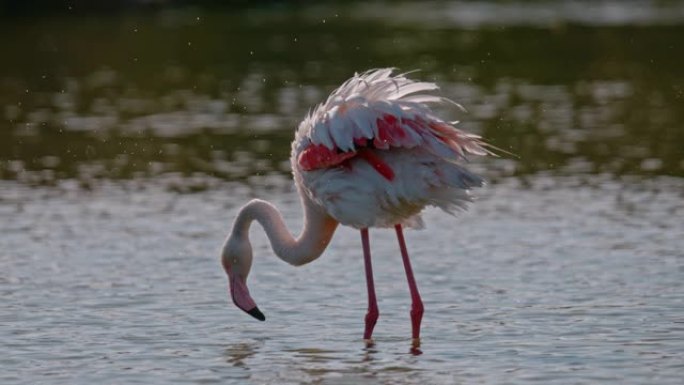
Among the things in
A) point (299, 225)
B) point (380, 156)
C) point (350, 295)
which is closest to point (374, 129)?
point (380, 156)

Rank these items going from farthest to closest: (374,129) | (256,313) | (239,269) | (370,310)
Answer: (239,269) < (256,313) < (370,310) < (374,129)

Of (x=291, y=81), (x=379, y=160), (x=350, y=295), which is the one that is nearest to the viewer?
(x=379, y=160)

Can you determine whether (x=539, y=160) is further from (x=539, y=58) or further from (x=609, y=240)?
(x=539, y=58)

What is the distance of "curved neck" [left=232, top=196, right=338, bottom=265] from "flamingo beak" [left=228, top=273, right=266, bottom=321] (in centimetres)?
28

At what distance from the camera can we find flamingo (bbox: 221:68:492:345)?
909 centimetres

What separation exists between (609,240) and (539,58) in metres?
15.6

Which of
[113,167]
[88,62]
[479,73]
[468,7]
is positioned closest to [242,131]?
[113,167]

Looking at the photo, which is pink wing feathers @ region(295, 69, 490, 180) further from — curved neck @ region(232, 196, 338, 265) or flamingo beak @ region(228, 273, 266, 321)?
flamingo beak @ region(228, 273, 266, 321)

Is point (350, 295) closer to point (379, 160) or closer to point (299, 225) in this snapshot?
point (379, 160)

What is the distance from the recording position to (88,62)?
27.8m

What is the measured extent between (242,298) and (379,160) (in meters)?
1.30

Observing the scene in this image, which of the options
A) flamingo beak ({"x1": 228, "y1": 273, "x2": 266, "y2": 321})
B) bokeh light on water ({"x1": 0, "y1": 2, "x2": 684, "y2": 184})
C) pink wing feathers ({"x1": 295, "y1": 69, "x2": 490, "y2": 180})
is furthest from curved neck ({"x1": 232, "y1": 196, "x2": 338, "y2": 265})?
bokeh light on water ({"x1": 0, "y1": 2, "x2": 684, "y2": 184})

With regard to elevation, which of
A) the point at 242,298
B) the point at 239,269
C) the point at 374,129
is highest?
the point at 374,129

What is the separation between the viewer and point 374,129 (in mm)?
9055
